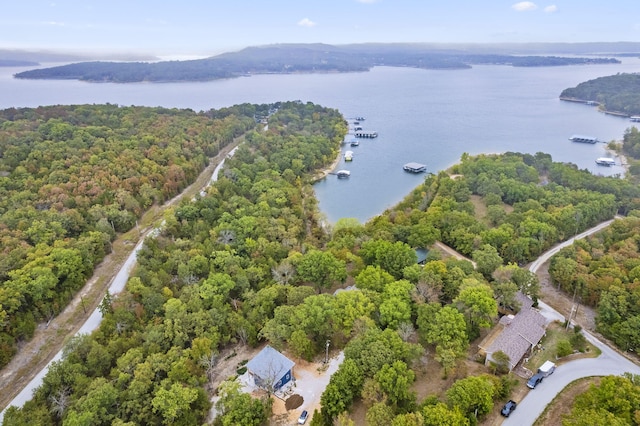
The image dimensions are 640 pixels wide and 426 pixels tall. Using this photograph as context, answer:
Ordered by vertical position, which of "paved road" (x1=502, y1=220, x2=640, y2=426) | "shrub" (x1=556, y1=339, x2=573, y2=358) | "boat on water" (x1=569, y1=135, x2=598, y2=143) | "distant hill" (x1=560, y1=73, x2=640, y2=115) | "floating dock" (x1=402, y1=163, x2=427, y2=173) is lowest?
"paved road" (x1=502, y1=220, x2=640, y2=426)

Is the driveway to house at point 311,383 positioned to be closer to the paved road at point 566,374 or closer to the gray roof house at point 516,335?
the gray roof house at point 516,335

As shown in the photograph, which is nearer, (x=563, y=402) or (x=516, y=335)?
(x=563, y=402)

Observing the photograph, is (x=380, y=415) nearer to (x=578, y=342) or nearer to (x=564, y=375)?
(x=564, y=375)

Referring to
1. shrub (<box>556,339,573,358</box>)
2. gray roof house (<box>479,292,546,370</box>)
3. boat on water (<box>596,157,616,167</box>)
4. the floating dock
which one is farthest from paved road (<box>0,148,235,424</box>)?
boat on water (<box>596,157,616,167</box>)

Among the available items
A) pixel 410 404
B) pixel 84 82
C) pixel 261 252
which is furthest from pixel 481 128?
pixel 84 82

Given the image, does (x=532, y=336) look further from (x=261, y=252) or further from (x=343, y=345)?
(x=261, y=252)

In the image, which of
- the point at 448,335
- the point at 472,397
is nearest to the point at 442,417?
the point at 472,397

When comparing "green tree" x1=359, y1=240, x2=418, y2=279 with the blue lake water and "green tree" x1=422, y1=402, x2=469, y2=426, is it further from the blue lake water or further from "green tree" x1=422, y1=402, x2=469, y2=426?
the blue lake water
